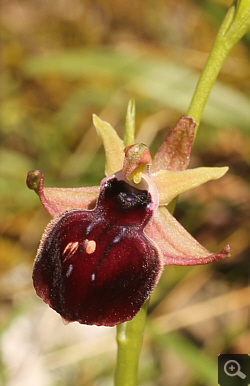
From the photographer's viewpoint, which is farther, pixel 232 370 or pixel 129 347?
pixel 232 370

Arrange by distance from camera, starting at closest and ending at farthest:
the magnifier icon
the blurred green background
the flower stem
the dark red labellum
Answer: the dark red labellum → the flower stem → the magnifier icon → the blurred green background

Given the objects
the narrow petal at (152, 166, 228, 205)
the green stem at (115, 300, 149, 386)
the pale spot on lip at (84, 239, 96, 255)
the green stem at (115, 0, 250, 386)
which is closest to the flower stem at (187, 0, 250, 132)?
the green stem at (115, 0, 250, 386)

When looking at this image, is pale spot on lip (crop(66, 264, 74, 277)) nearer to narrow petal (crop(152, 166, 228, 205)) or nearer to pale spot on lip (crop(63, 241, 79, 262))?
pale spot on lip (crop(63, 241, 79, 262))

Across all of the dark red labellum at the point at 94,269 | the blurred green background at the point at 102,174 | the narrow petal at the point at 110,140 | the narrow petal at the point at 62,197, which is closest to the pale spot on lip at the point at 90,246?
the dark red labellum at the point at 94,269

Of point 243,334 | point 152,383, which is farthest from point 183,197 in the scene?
point 152,383

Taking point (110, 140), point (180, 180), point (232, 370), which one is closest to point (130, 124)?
point (110, 140)

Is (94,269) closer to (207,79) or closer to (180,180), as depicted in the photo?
(180,180)
